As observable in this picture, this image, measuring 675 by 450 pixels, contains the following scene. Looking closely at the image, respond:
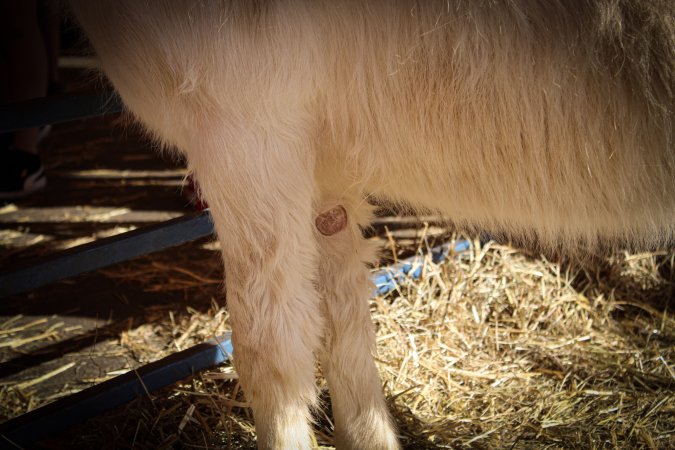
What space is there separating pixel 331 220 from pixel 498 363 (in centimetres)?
80

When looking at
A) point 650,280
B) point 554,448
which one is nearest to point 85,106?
point 554,448

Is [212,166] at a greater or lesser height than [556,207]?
greater

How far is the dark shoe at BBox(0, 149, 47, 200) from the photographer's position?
297 centimetres

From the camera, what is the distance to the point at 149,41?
979 millimetres

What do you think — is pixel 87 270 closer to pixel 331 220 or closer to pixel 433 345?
pixel 331 220

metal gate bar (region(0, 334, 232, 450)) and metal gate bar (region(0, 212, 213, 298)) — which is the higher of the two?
metal gate bar (region(0, 212, 213, 298))

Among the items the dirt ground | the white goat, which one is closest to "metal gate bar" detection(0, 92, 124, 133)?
the dirt ground

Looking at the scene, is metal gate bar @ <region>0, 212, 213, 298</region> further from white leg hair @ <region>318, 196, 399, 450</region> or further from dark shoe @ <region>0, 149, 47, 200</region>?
dark shoe @ <region>0, 149, 47, 200</region>

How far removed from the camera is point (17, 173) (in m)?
2.99

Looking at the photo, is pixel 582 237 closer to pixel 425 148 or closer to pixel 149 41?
pixel 425 148

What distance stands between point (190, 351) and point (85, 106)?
0.68 meters

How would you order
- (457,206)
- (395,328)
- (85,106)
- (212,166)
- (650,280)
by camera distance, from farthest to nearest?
(650,280), (395,328), (85,106), (457,206), (212,166)

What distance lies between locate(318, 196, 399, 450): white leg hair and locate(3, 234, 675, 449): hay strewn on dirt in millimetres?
84

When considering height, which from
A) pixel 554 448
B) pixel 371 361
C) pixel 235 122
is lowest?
pixel 554 448
